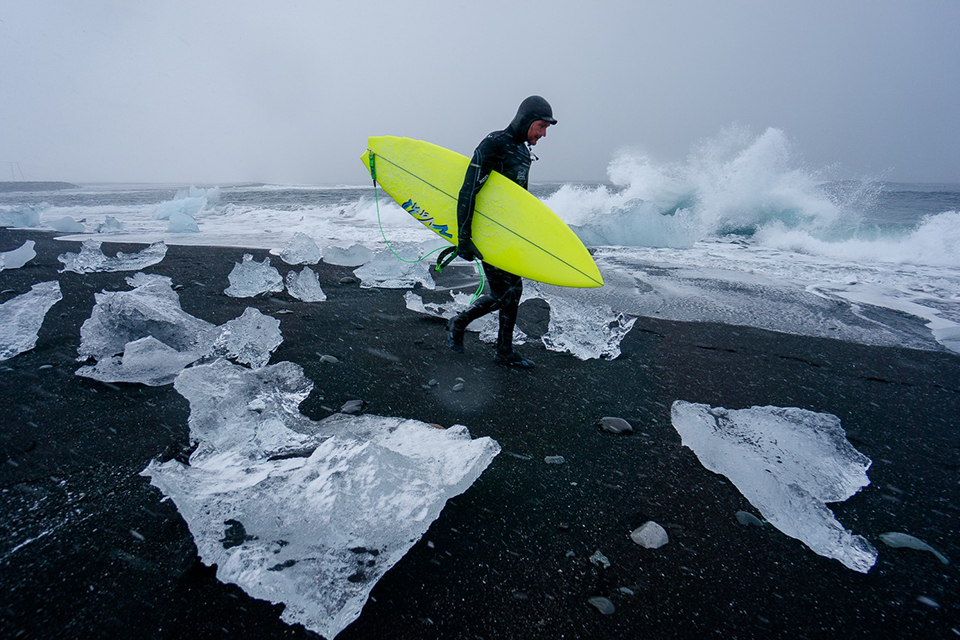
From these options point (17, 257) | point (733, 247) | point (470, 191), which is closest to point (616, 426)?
point (470, 191)

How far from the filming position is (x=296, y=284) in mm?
4059

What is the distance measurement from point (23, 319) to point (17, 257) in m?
2.77

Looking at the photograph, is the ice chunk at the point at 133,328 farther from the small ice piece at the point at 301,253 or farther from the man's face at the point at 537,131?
the small ice piece at the point at 301,253

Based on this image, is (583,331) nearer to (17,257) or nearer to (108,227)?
(17,257)

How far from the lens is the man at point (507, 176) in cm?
253

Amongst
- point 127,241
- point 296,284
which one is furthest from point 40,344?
point 127,241

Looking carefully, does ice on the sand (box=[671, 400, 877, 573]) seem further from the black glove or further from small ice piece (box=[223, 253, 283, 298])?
small ice piece (box=[223, 253, 283, 298])

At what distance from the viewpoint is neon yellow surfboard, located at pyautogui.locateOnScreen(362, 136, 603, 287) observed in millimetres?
2980

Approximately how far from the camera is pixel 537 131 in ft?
8.45

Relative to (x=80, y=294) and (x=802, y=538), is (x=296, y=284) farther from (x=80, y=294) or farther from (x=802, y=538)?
(x=802, y=538)

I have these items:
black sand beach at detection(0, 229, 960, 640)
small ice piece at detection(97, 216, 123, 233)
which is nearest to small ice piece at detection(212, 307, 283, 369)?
black sand beach at detection(0, 229, 960, 640)

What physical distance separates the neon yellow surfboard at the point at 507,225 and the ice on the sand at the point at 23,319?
2.63 m

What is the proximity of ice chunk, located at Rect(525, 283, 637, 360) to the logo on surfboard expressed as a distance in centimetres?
103

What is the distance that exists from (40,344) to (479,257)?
2.87 metres
